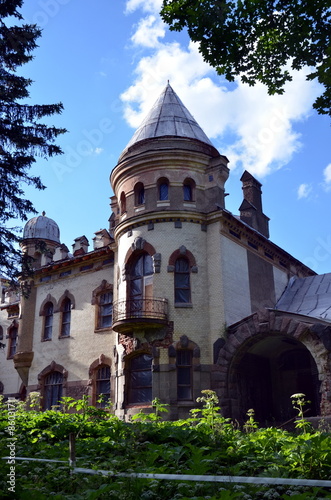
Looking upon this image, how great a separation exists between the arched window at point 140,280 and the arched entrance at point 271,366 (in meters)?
3.67

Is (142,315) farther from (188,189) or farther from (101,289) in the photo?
(188,189)

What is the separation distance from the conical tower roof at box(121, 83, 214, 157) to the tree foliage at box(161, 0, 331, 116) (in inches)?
510

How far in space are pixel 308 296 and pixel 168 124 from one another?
1055cm

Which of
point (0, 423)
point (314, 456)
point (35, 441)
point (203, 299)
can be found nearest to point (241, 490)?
point (314, 456)

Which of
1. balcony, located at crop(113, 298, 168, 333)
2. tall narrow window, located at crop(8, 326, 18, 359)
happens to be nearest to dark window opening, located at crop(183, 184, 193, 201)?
balcony, located at crop(113, 298, 168, 333)

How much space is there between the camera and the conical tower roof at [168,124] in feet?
73.1

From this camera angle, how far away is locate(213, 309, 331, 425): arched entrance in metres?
17.2

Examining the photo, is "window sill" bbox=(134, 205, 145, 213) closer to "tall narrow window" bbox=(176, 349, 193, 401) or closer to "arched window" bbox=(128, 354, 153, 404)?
"arched window" bbox=(128, 354, 153, 404)

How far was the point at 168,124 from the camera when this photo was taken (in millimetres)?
22672

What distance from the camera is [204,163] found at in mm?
21828

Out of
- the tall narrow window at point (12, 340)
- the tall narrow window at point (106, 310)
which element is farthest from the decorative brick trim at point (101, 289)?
the tall narrow window at point (12, 340)

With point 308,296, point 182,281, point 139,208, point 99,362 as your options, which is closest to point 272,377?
point 308,296

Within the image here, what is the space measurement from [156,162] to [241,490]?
16.8 m

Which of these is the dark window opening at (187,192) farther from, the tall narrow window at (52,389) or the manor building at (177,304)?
the tall narrow window at (52,389)
